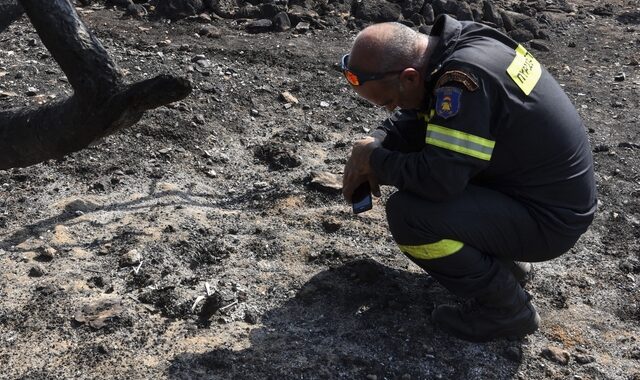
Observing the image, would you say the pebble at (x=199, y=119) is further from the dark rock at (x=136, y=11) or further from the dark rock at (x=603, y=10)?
the dark rock at (x=603, y=10)

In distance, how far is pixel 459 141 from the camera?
3.08 metres

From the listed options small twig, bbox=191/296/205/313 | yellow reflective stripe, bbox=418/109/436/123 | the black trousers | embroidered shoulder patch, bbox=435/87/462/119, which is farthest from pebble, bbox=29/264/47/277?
embroidered shoulder patch, bbox=435/87/462/119

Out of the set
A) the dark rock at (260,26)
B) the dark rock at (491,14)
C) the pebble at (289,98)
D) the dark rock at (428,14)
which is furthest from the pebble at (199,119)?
the dark rock at (491,14)

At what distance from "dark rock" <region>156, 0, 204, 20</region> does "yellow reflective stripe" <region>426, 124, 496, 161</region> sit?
4.51 meters

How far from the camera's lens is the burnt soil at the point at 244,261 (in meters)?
3.40

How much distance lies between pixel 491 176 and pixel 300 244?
114 centimetres

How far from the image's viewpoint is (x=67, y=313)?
138 inches

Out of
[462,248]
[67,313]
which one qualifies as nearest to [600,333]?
[462,248]

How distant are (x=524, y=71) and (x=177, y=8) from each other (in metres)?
4.52

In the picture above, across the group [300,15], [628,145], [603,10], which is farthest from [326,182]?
[603,10]

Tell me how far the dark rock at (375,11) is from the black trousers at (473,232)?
4420 millimetres

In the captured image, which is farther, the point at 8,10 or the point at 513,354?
the point at 8,10

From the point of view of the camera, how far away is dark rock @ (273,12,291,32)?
7203 mm

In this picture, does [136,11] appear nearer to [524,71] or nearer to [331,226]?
[331,226]
